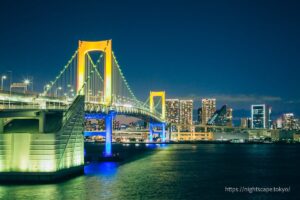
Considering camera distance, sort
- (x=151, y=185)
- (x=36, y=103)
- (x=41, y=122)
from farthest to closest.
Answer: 1. (x=36, y=103)
2. (x=151, y=185)
3. (x=41, y=122)

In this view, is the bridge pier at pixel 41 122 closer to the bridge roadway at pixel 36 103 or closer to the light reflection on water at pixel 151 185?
the bridge roadway at pixel 36 103

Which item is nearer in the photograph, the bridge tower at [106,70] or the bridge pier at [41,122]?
the bridge pier at [41,122]

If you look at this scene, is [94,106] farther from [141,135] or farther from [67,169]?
[141,135]

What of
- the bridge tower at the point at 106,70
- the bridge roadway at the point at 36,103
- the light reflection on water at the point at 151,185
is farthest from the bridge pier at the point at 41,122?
the bridge tower at the point at 106,70

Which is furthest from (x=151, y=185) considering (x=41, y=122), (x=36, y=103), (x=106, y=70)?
(x=106, y=70)

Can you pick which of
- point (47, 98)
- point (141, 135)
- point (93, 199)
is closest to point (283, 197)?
point (93, 199)

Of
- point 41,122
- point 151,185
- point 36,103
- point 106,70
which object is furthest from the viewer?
point 106,70

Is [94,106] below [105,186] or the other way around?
the other way around

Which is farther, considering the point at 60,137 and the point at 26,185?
the point at 60,137

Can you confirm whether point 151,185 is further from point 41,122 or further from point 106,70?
point 106,70

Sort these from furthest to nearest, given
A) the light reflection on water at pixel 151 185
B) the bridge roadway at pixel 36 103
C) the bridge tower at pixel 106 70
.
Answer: the bridge tower at pixel 106 70 → the bridge roadway at pixel 36 103 → the light reflection on water at pixel 151 185

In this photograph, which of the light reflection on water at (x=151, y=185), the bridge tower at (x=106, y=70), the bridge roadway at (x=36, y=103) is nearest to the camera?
the light reflection on water at (x=151, y=185)

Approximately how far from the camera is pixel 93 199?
24.8 m

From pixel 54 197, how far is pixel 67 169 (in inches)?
258
